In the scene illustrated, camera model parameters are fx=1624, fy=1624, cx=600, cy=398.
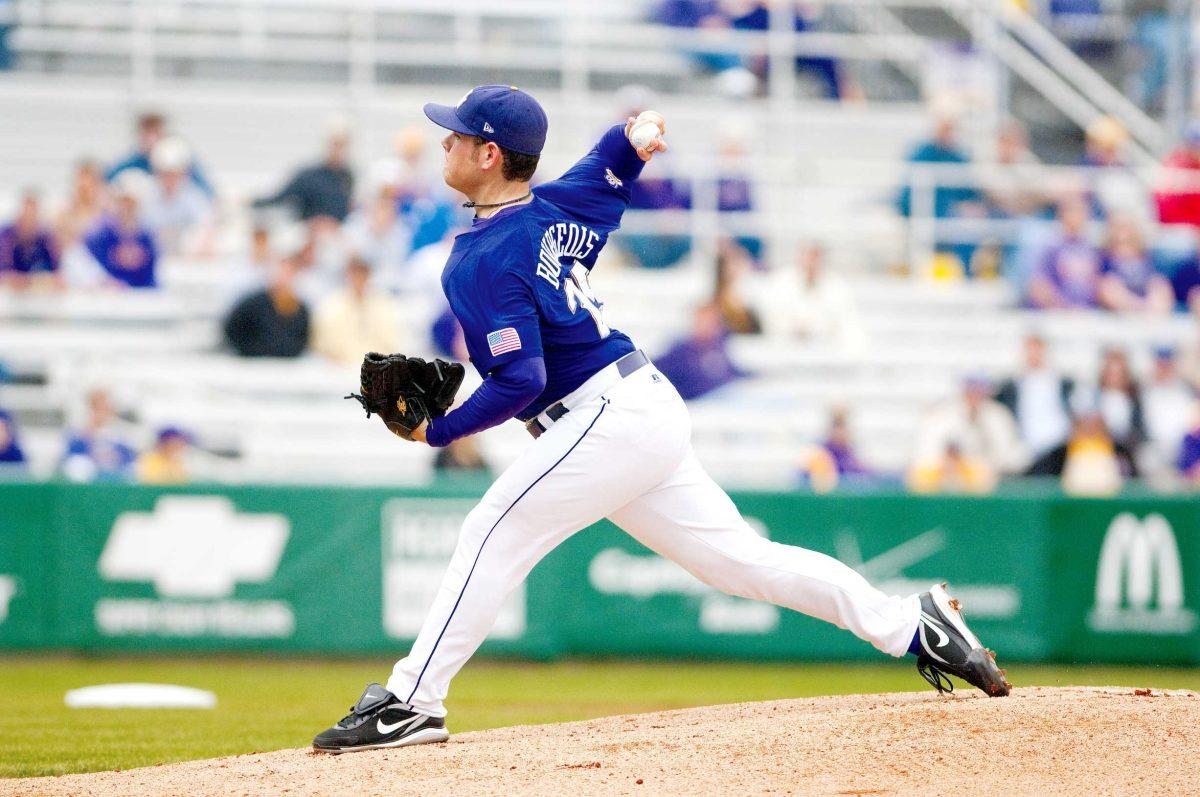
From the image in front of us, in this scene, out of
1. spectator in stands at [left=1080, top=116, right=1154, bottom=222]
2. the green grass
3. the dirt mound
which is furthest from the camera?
spectator in stands at [left=1080, top=116, right=1154, bottom=222]

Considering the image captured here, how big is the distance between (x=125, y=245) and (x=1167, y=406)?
8474mm

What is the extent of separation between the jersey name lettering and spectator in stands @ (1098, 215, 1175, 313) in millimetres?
9954

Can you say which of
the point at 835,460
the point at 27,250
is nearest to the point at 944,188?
the point at 835,460

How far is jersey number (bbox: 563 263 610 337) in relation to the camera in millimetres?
5273

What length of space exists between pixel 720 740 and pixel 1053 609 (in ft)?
20.9

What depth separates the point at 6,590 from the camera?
10.5 meters

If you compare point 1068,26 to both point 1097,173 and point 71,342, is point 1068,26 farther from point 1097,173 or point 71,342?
point 71,342

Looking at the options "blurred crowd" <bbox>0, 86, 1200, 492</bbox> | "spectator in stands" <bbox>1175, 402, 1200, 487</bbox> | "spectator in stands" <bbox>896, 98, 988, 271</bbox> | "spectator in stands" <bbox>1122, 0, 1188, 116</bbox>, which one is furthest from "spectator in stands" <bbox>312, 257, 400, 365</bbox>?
"spectator in stands" <bbox>1122, 0, 1188, 116</bbox>

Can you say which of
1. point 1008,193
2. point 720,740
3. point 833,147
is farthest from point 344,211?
point 720,740

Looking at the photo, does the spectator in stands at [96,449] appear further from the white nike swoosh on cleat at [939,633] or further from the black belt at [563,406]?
the white nike swoosh on cleat at [939,633]

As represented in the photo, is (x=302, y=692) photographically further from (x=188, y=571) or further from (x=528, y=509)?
(x=528, y=509)

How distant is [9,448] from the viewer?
11.4 m

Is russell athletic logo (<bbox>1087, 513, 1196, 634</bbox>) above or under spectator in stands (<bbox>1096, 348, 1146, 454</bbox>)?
under

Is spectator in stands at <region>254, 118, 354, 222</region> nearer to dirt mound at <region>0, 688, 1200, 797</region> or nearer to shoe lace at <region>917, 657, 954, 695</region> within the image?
dirt mound at <region>0, 688, 1200, 797</region>
